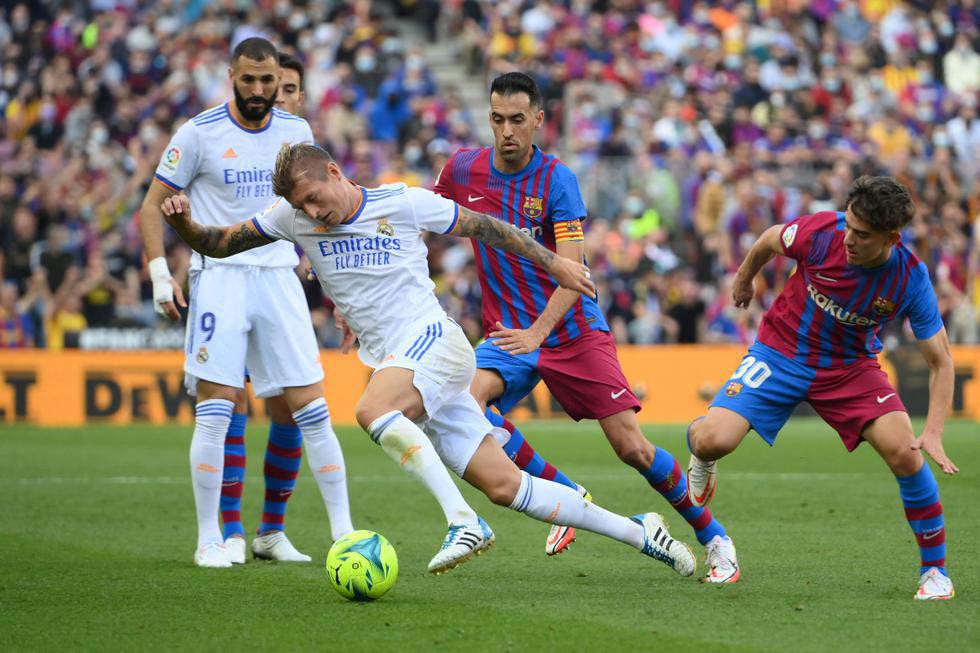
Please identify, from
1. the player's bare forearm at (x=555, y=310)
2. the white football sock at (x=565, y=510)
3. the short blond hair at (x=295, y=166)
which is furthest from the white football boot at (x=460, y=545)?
the short blond hair at (x=295, y=166)

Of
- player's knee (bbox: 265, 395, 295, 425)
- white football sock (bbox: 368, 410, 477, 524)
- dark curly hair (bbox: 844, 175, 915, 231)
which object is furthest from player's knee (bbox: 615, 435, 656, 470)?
player's knee (bbox: 265, 395, 295, 425)

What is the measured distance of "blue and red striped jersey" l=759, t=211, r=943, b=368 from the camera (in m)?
6.74

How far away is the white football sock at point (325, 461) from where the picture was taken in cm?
806

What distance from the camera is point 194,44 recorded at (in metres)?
23.0

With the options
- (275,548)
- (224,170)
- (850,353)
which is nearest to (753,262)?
(850,353)

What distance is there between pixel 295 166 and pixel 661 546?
2.48 m

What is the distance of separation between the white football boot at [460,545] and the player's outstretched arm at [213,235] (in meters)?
1.74

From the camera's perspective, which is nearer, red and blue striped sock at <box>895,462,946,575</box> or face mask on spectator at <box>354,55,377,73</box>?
red and blue striped sock at <box>895,462,946,575</box>

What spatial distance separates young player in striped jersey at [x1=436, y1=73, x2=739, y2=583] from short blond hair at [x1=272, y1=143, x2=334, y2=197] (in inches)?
54.6

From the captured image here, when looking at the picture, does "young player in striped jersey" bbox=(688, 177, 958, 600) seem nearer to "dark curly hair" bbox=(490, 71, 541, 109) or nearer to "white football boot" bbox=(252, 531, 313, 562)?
"dark curly hair" bbox=(490, 71, 541, 109)

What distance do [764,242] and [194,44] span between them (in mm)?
17417

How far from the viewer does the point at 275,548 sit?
318 inches

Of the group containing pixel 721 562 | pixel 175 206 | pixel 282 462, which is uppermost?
pixel 175 206

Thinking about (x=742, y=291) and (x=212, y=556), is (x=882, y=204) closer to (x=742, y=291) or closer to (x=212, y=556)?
(x=742, y=291)
